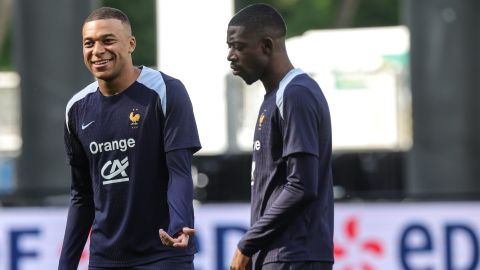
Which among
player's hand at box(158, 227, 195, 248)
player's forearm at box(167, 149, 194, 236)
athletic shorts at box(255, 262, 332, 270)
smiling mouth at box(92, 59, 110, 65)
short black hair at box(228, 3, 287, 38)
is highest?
short black hair at box(228, 3, 287, 38)

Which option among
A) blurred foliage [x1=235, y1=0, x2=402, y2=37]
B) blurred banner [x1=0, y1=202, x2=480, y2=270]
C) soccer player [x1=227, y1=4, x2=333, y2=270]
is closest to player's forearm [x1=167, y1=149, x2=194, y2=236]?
soccer player [x1=227, y1=4, x2=333, y2=270]

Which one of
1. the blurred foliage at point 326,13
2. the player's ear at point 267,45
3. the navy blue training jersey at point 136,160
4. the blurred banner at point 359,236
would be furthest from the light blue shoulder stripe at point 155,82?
the blurred foliage at point 326,13

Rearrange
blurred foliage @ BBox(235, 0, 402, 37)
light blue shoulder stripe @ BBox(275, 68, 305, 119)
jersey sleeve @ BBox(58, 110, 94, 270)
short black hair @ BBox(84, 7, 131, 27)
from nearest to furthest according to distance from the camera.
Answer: light blue shoulder stripe @ BBox(275, 68, 305, 119), short black hair @ BBox(84, 7, 131, 27), jersey sleeve @ BBox(58, 110, 94, 270), blurred foliage @ BBox(235, 0, 402, 37)

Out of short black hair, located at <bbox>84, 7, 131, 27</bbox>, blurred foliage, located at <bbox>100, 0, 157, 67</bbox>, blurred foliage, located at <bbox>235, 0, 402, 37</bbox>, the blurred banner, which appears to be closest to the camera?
short black hair, located at <bbox>84, 7, 131, 27</bbox>

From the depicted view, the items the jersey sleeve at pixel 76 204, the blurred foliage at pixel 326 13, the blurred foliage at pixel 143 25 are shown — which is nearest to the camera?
the jersey sleeve at pixel 76 204

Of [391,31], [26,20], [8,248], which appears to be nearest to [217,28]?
[391,31]

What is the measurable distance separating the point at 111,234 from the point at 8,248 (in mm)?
5476

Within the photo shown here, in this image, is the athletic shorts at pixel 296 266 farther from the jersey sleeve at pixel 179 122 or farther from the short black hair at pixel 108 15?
the short black hair at pixel 108 15

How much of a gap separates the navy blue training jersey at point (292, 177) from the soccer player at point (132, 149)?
0.96 feet

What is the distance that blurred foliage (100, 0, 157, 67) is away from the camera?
3931 cm

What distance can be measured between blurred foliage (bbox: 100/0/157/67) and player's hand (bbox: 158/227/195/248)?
3382cm

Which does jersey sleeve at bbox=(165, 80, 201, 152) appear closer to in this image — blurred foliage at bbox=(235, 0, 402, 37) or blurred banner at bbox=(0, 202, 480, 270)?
blurred banner at bbox=(0, 202, 480, 270)

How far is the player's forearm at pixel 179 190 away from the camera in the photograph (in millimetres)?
5547

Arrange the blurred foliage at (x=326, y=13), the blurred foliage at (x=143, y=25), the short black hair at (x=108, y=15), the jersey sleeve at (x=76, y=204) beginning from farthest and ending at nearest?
1. the blurred foliage at (x=143, y=25)
2. the blurred foliage at (x=326, y=13)
3. the jersey sleeve at (x=76, y=204)
4. the short black hair at (x=108, y=15)
